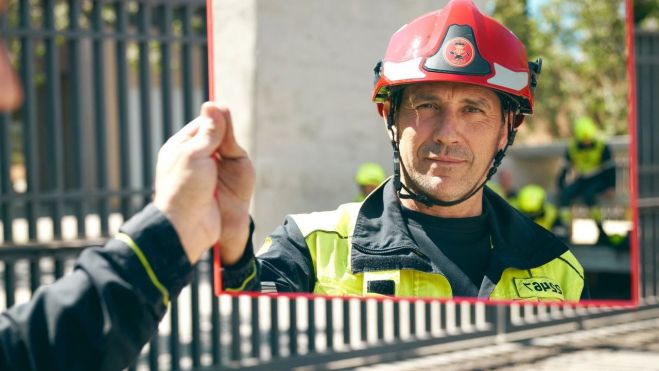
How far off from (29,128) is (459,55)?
14.8 feet

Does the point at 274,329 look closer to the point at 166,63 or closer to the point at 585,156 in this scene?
the point at 166,63

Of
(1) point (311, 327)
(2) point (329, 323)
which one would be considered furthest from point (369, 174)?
(2) point (329, 323)

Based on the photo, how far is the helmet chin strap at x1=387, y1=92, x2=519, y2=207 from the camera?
1.62 meters

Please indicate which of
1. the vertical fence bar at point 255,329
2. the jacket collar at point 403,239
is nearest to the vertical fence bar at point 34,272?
the vertical fence bar at point 255,329

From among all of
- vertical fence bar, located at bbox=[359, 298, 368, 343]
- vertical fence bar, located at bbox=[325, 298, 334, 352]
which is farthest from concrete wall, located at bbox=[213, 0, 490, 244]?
vertical fence bar, located at bbox=[359, 298, 368, 343]

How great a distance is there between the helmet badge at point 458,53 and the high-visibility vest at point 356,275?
0.37 m

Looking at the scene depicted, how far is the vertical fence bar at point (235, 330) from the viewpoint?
243 inches

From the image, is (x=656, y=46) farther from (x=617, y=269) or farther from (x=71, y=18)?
(x=617, y=269)

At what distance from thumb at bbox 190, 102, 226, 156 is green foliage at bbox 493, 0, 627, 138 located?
797mm

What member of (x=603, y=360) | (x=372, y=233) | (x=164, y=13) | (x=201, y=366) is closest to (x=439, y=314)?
(x=603, y=360)

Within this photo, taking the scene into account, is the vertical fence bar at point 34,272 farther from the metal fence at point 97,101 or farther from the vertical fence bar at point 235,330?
the vertical fence bar at point 235,330

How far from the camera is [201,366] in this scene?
20.6ft

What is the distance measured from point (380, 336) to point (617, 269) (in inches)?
199

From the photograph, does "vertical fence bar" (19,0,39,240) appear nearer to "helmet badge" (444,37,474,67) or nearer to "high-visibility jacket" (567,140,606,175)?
Answer: "high-visibility jacket" (567,140,606,175)
